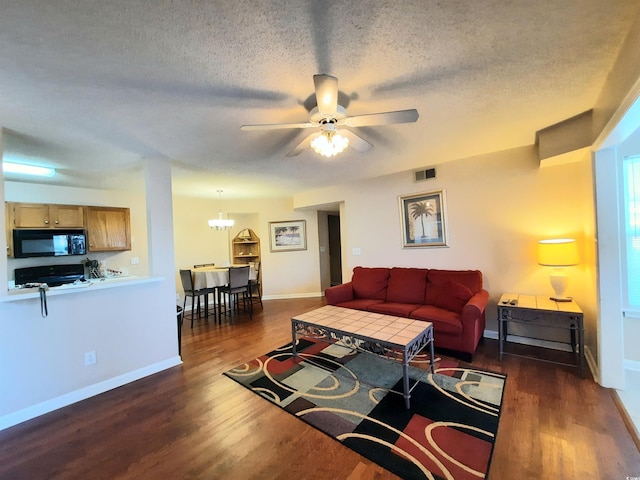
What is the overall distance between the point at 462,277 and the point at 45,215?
228 inches

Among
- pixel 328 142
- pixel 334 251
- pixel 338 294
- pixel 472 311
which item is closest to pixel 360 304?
pixel 338 294

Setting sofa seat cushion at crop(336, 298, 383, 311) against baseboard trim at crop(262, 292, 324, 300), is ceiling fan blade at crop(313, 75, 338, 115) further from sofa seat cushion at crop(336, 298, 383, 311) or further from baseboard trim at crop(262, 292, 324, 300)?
baseboard trim at crop(262, 292, 324, 300)

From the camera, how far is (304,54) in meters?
1.44

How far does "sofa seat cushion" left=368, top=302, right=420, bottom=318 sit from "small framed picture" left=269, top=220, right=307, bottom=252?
3123 mm

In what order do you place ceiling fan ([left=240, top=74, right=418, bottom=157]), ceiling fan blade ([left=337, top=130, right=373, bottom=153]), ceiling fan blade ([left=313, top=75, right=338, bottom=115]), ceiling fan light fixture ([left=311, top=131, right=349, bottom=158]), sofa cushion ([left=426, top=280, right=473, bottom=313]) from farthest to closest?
1. sofa cushion ([left=426, top=280, right=473, bottom=313])
2. ceiling fan blade ([left=337, top=130, right=373, bottom=153])
3. ceiling fan light fixture ([left=311, top=131, right=349, bottom=158])
4. ceiling fan ([left=240, top=74, right=418, bottom=157])
5. ceiling fan blade ([left=313, top=75, right=338, bottom=115])

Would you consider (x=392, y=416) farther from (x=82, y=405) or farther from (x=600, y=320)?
(x=82, y=405)

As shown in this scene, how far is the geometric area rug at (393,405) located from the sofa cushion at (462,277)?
100cm

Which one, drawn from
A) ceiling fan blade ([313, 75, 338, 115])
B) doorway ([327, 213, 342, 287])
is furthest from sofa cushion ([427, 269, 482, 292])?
doorway ([327, 213, 342, 287])

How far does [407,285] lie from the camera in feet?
12.2

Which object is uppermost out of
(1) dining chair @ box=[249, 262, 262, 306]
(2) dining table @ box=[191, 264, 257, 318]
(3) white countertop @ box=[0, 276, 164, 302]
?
(3) white countertop @ box=[0, 276, 164, 302]

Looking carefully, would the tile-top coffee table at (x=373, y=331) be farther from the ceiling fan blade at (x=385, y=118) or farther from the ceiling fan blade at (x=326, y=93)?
the ceiling fan blade at (x=326, y=93)

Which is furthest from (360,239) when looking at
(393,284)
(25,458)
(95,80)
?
(25,458)

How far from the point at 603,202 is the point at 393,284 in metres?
2.33

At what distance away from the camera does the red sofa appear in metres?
2.76
